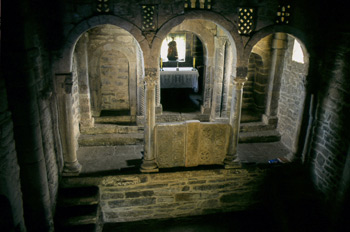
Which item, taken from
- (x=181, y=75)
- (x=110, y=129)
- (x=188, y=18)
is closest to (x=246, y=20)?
(x=188, y=18)

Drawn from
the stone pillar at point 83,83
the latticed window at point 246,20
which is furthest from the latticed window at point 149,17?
the stone pillar at point 83,83

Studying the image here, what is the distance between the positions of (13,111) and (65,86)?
53.9 inches

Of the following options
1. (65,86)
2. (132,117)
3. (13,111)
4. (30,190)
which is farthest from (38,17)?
(132,117)

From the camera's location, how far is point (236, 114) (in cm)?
541

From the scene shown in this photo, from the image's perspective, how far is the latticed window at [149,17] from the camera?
472 cm

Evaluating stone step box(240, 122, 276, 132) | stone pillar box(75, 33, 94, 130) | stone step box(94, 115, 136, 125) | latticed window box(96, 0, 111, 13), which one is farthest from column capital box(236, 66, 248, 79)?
stone pillar box(75, 33, 94, 130)

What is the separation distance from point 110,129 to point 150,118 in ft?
6.83

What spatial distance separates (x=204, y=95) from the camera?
25.7ft

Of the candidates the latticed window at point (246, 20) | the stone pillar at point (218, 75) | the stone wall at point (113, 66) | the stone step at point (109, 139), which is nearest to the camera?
the latticed window at point (246, 20)

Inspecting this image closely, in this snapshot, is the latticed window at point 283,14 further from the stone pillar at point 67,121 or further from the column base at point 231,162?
the stone pillar at point 67,121

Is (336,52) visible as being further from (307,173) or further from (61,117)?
(61,117)

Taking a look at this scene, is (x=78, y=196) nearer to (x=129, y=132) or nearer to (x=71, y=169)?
(x=71, y=169)

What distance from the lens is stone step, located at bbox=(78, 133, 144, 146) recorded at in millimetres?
6465

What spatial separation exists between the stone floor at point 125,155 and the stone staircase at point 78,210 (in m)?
0.44
